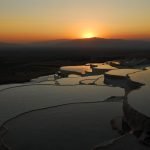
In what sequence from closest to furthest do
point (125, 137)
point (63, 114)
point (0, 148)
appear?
point (125, 137) < point (0, 148) < point (63, 114)

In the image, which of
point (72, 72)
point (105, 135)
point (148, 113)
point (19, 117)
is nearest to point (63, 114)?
point (19, 117)

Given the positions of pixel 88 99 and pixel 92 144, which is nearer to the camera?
pixel 92 144

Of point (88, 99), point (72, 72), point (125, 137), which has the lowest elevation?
point (72, 72)

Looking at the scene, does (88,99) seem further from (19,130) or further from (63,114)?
(19,130)

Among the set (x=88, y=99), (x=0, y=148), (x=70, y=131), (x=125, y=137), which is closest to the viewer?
(x=125, y=137)

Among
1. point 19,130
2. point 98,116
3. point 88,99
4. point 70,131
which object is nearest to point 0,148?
point 19,130

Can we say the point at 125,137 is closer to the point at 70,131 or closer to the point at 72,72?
the point at 70,131

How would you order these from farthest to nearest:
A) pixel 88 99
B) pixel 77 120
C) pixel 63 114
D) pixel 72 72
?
pixel 72 72, pixel 88 99, pixel 63 114, pixel 77 120

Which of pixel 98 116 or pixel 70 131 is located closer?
pixel 70 131

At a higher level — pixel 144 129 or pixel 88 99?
pixel 144 129
